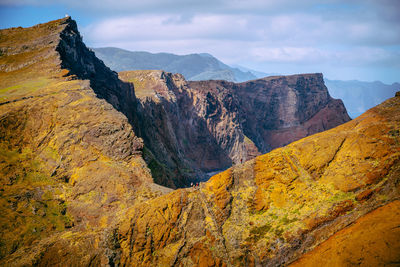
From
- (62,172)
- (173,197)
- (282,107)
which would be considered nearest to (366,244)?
(173,197)

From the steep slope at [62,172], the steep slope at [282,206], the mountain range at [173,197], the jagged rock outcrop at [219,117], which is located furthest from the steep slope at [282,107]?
the steep slope at [282,206]

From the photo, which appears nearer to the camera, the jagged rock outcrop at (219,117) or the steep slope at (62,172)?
the steep slope at (62,172)

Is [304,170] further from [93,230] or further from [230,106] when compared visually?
[230,106]

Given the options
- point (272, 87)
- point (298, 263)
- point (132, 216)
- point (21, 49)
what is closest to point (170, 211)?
point (132, 216)

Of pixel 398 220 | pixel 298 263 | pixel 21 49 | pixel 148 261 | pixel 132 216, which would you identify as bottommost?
pixel 148 261

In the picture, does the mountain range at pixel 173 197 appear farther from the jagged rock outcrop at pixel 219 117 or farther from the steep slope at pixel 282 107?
the steep slope at pixel 282 107

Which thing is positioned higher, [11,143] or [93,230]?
[11,143]

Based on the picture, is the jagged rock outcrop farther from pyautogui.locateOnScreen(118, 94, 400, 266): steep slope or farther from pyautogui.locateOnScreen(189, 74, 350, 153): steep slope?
pyautogui.locateOnScreen(118, 94, 400, 266): steep slope

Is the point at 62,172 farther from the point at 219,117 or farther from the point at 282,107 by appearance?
the point at 282,107
